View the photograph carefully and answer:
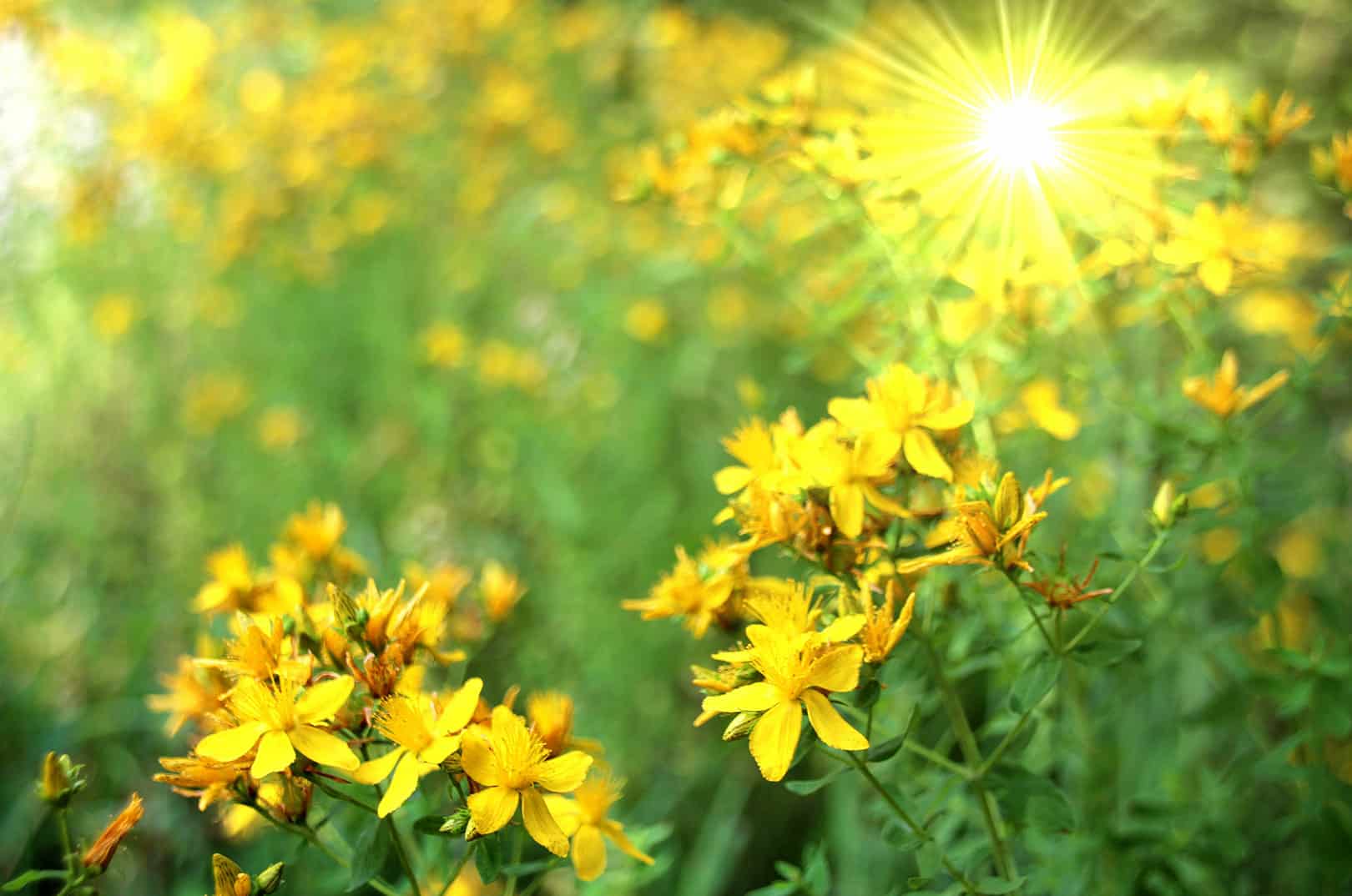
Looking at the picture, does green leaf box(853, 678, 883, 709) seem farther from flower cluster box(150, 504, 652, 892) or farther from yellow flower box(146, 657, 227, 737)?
yellow flower box(146, 657, 227, 737)

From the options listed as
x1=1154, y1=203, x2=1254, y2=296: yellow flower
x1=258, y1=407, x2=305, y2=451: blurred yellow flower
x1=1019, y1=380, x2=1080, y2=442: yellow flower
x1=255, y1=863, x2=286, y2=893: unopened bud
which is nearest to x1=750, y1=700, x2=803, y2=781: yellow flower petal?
x1=255, y1=863, x2=286, y2=893: unopened bud

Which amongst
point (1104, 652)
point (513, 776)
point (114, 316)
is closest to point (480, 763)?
point (513, 776)

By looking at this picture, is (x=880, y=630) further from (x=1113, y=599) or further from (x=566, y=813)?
(x=566, y=813)

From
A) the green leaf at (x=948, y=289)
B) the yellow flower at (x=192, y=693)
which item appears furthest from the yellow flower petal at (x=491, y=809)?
the green leaf at (x=948, y=289)

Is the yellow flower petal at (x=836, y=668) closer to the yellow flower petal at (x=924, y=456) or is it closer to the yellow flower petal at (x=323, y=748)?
the yellow flower petal at (x=924, y=456)

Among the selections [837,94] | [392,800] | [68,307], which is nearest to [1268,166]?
[837,94]

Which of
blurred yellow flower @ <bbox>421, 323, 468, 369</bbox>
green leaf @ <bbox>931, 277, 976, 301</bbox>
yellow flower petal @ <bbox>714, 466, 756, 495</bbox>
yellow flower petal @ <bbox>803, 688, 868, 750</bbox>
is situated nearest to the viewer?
yellow flower petal @ <bbox>803, 688, 868, 750</bbox>

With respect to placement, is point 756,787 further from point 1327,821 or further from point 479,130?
point 479,130
